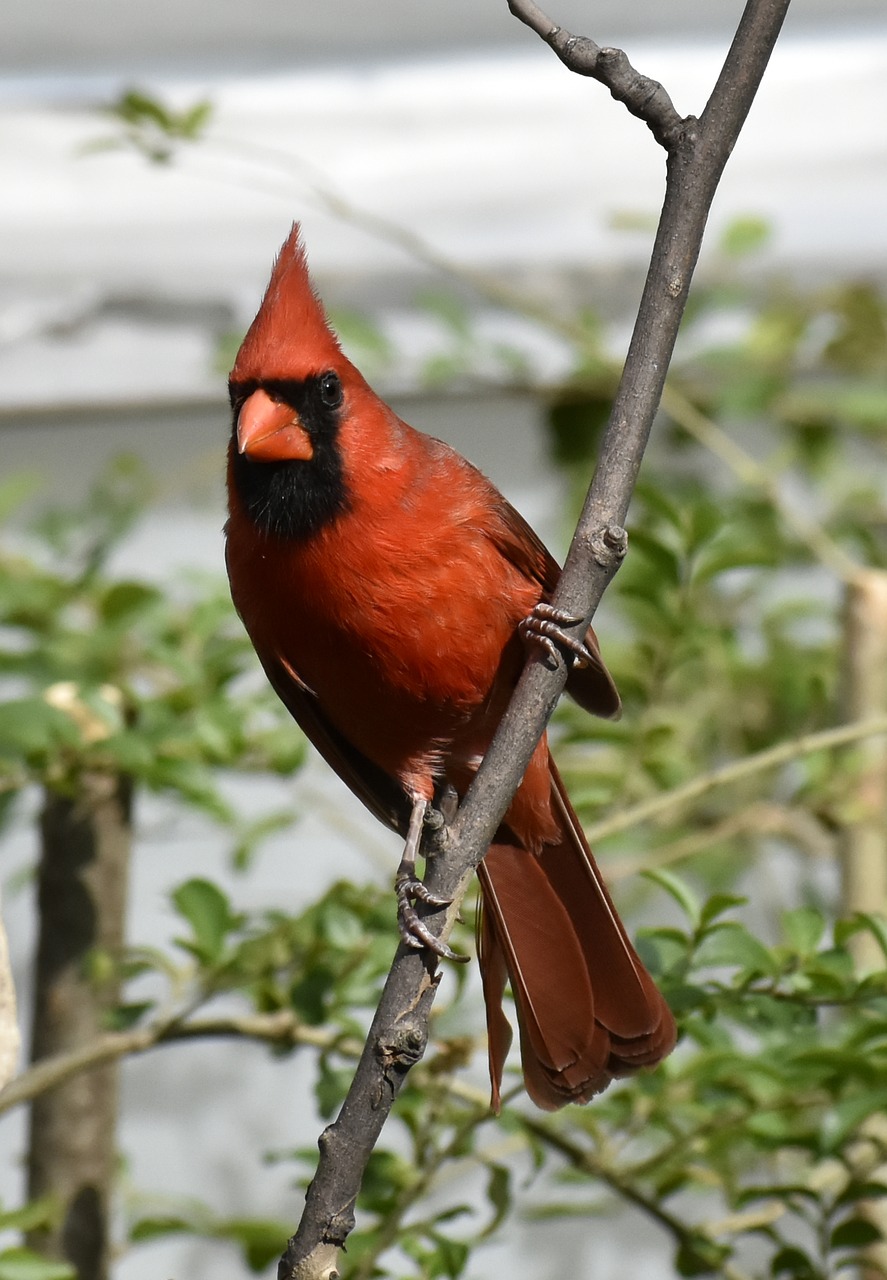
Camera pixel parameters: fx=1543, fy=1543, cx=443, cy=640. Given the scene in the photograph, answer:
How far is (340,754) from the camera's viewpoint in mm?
1525

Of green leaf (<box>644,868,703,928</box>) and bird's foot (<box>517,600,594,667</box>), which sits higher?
bird's foot (<box>517,600,594,667</box>)

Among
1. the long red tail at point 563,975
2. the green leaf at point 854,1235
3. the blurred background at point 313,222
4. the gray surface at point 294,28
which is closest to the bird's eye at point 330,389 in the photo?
the long red tail at point 563,975

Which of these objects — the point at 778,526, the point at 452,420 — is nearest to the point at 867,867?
the point at 778,526

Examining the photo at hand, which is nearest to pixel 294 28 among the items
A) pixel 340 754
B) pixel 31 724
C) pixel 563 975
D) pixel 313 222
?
pixel 313 222

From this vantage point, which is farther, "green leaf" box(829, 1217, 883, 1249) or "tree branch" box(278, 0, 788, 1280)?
"green leaf" box(829, 1217, 883, 1249)

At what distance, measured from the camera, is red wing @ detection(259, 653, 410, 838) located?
1.44m

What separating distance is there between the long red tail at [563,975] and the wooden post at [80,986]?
1.31 ft

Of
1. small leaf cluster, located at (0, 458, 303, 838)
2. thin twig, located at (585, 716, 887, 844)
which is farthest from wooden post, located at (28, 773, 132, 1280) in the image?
thin twig, located at (585, 716, 887, 844)

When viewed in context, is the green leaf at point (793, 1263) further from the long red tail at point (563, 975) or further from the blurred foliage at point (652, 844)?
the long red tail at point (563, 975)

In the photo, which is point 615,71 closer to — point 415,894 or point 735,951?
point 415,894

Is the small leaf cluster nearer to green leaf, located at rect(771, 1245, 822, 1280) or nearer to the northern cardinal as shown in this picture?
the northern cardinal

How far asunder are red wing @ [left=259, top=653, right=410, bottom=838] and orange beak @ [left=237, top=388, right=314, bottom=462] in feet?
0.69

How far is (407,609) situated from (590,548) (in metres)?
0.43

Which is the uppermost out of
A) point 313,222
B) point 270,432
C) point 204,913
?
point 313,222
